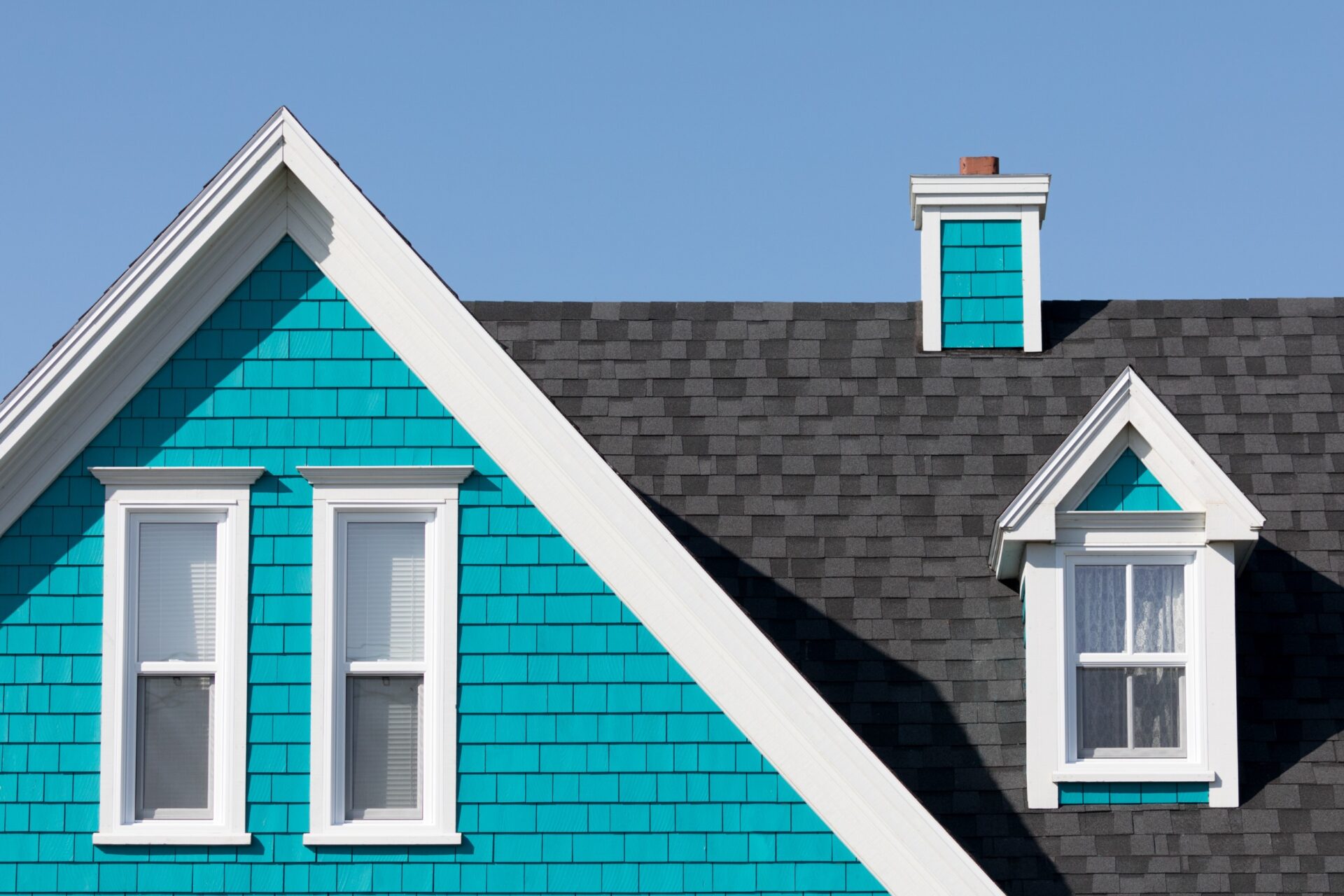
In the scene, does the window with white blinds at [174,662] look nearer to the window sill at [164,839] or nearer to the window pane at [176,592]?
the window pane at [176,592]

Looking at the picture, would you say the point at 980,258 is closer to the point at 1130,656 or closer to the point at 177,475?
the point at 1130,656

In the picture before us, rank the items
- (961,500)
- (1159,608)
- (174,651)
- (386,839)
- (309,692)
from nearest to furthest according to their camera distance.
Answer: (386,839) → (309,692) → (174,651) → (1159,608) → (961,500)

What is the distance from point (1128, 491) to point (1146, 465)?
194 millimetres

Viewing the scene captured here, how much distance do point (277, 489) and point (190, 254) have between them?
4.66 ft

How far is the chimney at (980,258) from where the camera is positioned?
43.2 feet

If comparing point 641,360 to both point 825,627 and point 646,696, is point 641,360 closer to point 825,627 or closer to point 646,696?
point 825,627

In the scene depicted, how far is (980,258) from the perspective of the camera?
530 inches

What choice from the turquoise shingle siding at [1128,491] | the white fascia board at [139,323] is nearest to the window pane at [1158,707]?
the turquoise shingle siding at [1128,491]

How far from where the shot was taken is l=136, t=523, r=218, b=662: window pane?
10086 mm

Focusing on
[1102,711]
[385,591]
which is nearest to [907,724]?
[1102,711]

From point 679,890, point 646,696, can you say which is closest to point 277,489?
point 646,696

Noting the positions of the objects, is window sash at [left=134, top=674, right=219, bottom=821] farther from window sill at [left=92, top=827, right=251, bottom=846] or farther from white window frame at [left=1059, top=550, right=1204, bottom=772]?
white window frame at [left=1059, top=550, right=1204, bottom=772]

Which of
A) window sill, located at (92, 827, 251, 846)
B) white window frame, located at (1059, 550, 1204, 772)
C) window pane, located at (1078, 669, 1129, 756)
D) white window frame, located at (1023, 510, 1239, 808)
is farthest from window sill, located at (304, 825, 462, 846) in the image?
window pane, located at (1078, 669, 1129, 756)

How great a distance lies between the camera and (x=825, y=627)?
1158 centimetres
